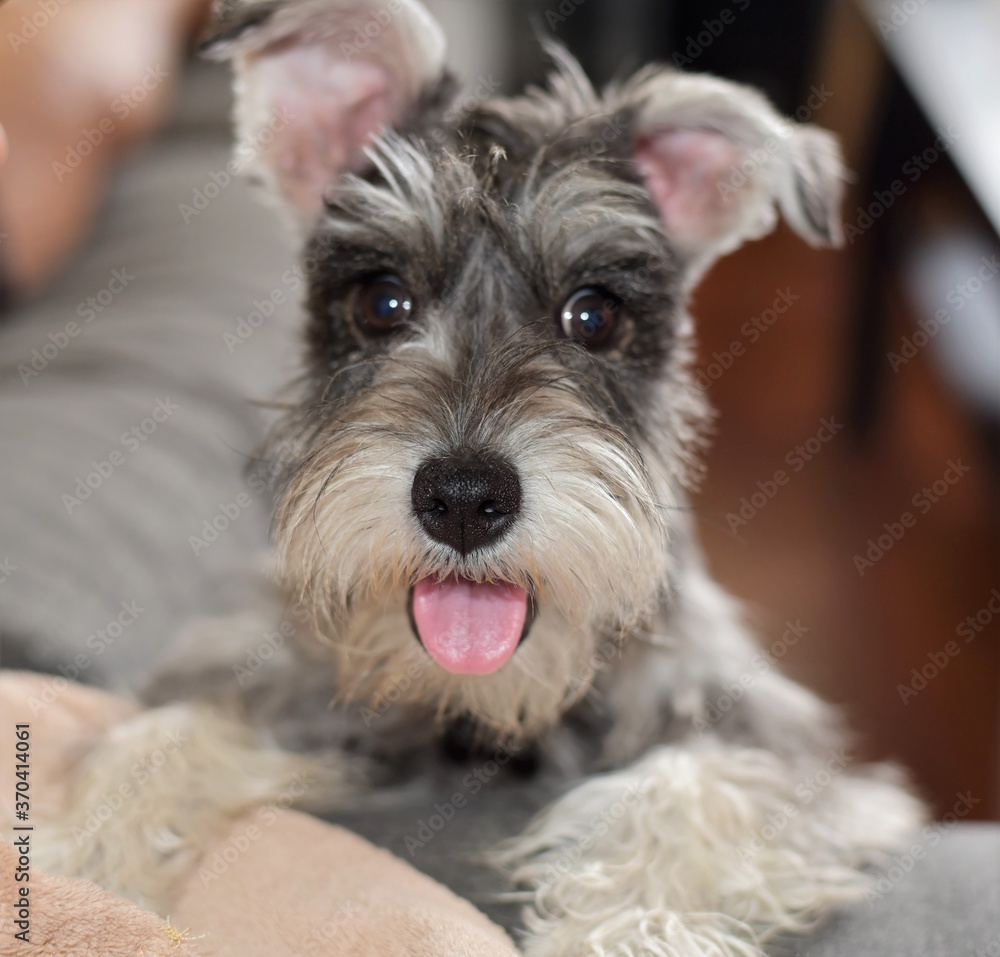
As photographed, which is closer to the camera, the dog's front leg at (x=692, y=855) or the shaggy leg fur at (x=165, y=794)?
the dog's front leg at (x=692, y=855)

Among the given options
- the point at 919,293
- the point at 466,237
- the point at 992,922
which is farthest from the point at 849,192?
the point at 992,922

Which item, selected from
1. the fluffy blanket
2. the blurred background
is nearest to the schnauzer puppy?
the fluffy blanket

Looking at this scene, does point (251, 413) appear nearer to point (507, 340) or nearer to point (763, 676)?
point (507, 340)

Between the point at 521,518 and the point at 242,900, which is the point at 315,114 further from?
the point at 242,900

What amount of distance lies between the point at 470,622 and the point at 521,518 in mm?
350

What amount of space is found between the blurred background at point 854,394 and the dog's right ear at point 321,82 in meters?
0.88

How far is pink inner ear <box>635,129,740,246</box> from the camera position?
3299 mm

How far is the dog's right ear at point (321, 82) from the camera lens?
291 cm

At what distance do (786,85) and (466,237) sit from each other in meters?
8.68

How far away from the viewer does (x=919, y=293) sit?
5.76 m

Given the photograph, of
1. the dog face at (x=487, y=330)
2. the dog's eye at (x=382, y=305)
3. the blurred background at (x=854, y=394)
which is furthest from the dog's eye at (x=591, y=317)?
the blurred background at (x=854, y=394)

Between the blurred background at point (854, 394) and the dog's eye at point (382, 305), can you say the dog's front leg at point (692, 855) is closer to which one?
the dog's eye at point (382, 305)

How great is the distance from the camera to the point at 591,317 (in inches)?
116

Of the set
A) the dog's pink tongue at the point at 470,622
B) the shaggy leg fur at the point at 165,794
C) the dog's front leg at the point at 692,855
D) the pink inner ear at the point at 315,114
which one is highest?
the pink inner ear at the point at 315,114
